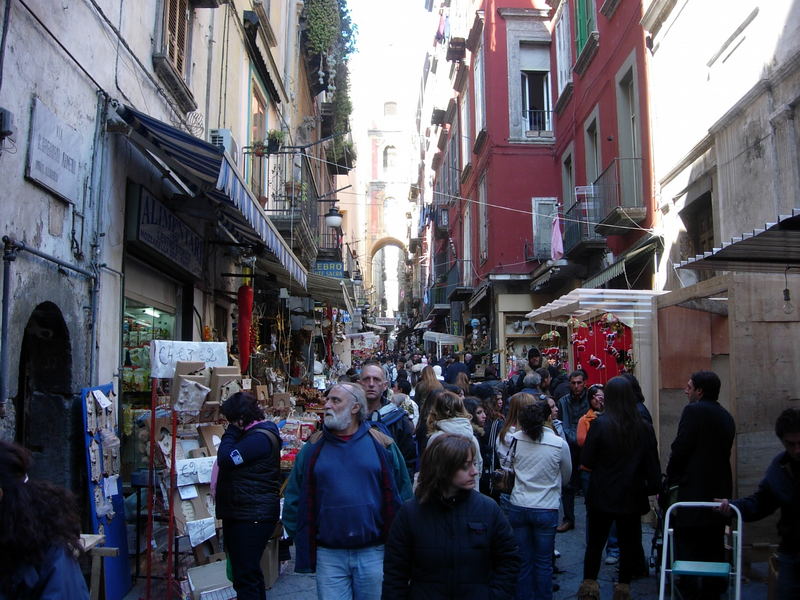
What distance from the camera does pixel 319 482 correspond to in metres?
3.82

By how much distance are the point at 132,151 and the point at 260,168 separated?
668 centimetres

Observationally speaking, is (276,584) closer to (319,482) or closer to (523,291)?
(319,482)

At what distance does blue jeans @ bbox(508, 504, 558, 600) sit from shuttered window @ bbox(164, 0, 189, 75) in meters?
6.19

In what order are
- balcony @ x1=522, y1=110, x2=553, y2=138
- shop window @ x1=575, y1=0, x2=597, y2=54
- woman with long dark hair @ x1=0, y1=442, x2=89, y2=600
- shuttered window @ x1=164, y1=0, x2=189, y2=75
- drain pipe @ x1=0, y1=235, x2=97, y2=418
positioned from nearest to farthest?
woman with long dark hair @ x1=0, y1=442, x2=89, y2=600
drain pipe @ x1=0, y1=235, x2=97, y2=418
shuttered window @ x1=164, y1=0, x2=189, y2=75
shop window @ x1=575, y1=0, x2=597, y2=54
balcony @ x1=522, y1=110, x2=553, y2=138

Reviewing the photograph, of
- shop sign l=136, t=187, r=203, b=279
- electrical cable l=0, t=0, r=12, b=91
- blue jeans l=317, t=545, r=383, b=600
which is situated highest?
electrical cable l=0, t=0, r=12, b=91

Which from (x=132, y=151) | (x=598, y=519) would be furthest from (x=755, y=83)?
(x=132, y=151)

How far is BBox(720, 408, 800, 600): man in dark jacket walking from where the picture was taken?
382cm

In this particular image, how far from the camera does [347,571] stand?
3791 millimetres

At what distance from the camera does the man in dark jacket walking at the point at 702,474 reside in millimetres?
5047

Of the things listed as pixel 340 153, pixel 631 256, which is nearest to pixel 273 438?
pixel 631 256

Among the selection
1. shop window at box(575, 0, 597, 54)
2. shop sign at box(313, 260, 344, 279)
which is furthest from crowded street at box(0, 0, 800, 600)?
shop sign at box(313, 260, 344, 279)

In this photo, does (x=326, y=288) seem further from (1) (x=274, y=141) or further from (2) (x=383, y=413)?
(2) (x=383, y=413)

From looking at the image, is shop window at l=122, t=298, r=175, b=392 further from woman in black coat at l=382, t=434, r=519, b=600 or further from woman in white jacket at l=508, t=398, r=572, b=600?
woman in black coat at l=382, t=434, r=519, b=600

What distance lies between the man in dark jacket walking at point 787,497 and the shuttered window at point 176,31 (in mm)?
7083
